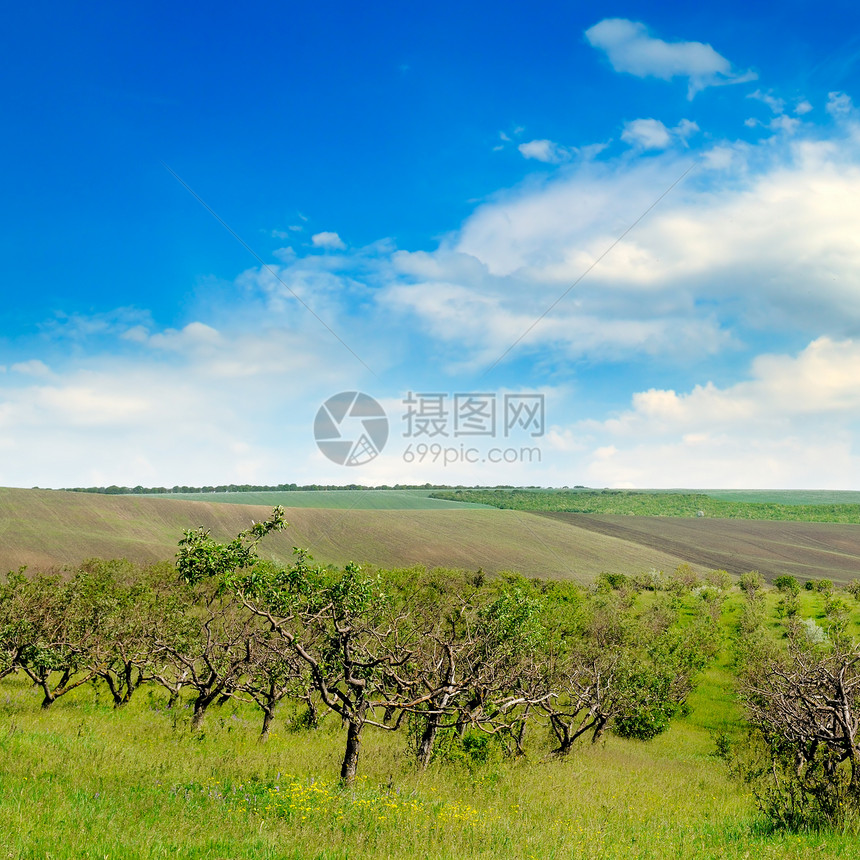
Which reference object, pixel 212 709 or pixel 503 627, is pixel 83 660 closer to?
pixel 212 709

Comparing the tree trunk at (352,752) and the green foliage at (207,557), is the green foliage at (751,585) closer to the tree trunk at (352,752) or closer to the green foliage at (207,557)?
the tree trunk at (352,752)

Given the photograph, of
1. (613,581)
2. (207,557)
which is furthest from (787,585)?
(207,557)

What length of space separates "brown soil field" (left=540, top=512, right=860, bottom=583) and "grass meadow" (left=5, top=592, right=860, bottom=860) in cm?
10943

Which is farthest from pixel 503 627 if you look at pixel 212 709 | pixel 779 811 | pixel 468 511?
pixel 468 511

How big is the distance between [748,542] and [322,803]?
166479 mm

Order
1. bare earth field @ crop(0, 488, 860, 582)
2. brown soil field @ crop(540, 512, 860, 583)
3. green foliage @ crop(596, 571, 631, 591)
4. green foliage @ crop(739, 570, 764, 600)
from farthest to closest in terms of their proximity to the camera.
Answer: brown soil field @ crop(540, 512, 860, 583) < bare earth field @ crop(0, 488, 860, 582) < green foliage @ crop(596, 571, 631, 591) < green foliage @ crop(739, 570, 764, 600)

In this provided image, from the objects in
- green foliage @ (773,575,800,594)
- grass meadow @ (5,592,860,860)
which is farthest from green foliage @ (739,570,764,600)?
grass meadow @ (5,592,860,860)

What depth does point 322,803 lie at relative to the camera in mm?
13336

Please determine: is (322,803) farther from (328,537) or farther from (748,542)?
(748,542)

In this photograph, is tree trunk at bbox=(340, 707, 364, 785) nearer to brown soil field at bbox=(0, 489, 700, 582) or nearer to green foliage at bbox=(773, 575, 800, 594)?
green foliage at bbox=(773, 575, 800, 594)

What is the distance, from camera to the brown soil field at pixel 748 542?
399 feet

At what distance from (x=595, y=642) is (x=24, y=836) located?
41.5m

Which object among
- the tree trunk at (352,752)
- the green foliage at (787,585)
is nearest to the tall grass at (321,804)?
the tree trunk at (352,752)

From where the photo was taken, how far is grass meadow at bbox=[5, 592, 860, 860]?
1058 centimetres
